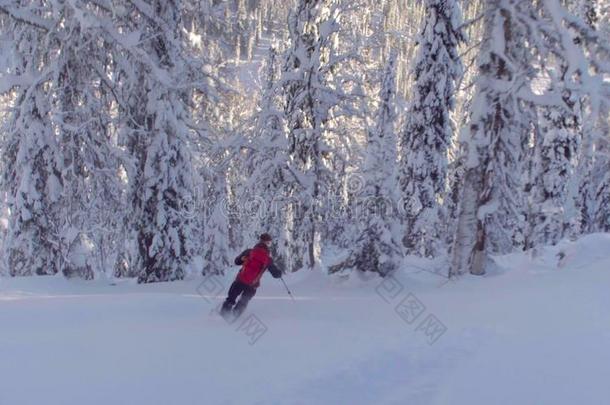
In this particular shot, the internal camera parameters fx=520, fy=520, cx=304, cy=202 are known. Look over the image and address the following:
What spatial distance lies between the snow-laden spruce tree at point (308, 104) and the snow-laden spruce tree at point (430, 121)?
593 cm

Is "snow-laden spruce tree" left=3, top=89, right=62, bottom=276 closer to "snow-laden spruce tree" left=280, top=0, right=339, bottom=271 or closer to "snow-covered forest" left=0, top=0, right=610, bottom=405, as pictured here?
"snow-covered forest" left=0, top=0, right=610, bottom=405

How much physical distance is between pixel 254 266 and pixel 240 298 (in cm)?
58

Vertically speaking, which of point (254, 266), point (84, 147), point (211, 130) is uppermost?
point (211, 130)

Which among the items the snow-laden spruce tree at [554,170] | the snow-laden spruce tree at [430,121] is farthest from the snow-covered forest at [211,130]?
the snow-laden spruce tree at [554,170]

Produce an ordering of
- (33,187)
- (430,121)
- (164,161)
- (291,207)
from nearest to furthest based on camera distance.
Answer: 1. (33,187)
2. (164,161)
3. (291,207)
4. (430,121)

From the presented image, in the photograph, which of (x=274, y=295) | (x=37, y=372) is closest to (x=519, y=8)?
(x=274, y=295)

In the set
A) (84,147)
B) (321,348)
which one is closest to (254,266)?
(321,348)

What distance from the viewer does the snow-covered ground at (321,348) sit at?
5.32m

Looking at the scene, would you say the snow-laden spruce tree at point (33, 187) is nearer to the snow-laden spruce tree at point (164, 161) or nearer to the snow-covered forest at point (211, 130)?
the snow-covered forest at point (211, 130)

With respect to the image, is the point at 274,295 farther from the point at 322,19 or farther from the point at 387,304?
the point at 322,19

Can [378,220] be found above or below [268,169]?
below

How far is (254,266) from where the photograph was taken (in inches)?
343

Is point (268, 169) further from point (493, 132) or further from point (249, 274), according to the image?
point (249, 274)

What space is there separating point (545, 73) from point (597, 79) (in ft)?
13.0
